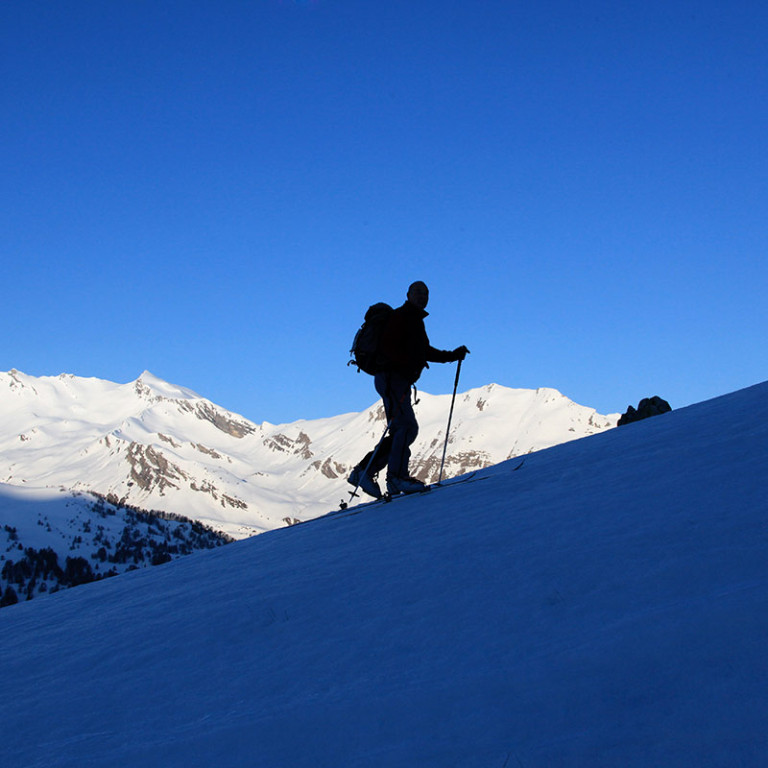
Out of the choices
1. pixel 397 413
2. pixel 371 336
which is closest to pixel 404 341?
pixel 371 336

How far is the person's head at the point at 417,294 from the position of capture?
930 centimetres

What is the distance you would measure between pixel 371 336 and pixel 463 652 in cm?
640

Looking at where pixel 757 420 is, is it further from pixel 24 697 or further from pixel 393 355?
pixel 24 697

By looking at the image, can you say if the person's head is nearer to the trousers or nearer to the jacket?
the jacket

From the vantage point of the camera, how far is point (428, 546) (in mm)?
5691

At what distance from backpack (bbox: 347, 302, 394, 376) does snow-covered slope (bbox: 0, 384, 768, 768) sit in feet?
11.0

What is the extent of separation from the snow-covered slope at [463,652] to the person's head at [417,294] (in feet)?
11.6

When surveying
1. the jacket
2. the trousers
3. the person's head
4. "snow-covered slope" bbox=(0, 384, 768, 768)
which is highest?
the person's head

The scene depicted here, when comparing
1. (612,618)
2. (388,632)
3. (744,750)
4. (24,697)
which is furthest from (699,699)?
(24,697)

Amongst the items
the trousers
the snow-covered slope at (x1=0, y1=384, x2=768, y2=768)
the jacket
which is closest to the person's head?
the jacket

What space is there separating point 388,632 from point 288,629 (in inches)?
30.5

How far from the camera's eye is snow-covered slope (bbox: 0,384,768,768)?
251 cm

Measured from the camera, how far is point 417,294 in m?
9.32

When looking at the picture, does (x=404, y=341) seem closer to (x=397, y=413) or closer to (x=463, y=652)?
(x=397, y=413)
